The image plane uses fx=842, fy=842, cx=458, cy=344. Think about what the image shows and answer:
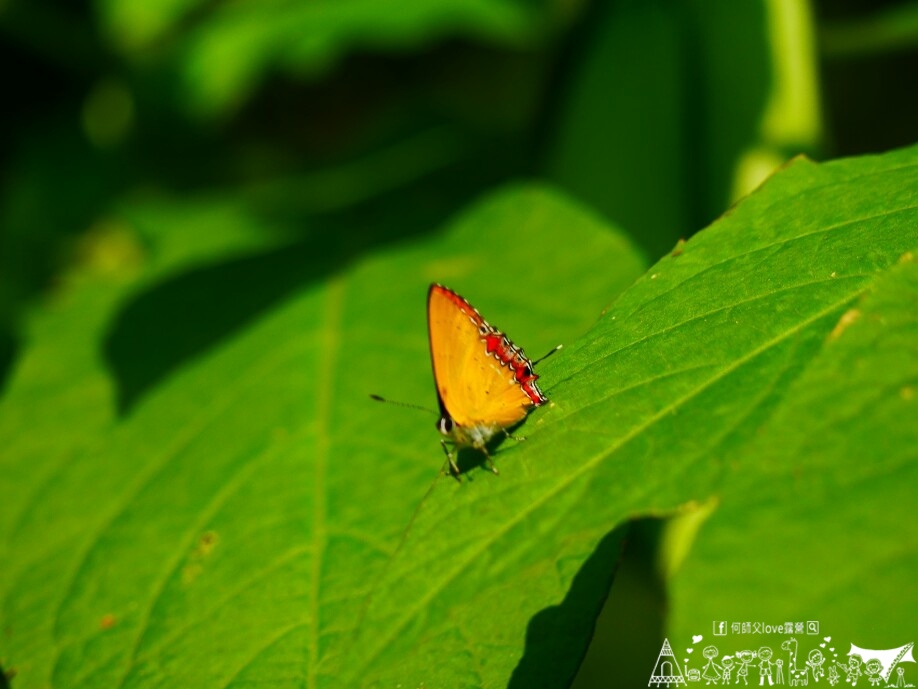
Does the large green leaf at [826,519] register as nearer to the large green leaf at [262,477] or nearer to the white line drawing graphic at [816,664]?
the white line drawing graphic at [816,664]

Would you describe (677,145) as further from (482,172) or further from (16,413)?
(16,413)

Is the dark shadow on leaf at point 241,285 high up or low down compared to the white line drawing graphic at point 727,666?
up

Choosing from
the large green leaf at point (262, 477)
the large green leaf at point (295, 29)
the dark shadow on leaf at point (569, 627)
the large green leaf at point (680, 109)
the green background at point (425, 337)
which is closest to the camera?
the green background at point (425, 337)

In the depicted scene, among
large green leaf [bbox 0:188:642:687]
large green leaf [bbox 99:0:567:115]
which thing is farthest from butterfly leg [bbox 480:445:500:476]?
large green leaf [bbox 99:0:567:115]

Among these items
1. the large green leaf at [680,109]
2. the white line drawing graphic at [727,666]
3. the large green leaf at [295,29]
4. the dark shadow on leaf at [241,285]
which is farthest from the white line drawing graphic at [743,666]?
the large green leaf at [295,29]

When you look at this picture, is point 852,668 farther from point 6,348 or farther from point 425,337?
point 6,348

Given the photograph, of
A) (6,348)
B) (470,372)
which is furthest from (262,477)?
(6,348)

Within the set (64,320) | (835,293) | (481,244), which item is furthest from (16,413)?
(835,293)

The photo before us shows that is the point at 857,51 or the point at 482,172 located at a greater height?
the point at 857,51
